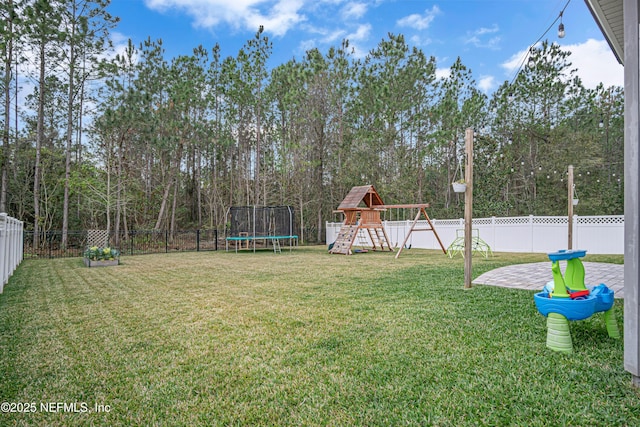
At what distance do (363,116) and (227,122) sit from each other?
789 cm

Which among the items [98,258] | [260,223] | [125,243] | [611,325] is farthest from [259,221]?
[611,325]

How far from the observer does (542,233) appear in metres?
11.9

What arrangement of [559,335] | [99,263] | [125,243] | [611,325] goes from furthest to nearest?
[125,243] → [99,263] → [611,325] → [559,335]

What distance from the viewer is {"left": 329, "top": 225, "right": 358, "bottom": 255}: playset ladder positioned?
11.9m

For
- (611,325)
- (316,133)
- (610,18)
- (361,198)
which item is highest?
(316,133)

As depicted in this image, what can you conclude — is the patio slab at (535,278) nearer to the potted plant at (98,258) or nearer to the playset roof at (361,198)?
the playset roof at (361,198)

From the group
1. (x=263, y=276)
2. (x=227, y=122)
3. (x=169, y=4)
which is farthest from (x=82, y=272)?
(x=227, y=122)

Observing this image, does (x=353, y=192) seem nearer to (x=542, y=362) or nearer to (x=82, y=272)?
(x=82, y=272)

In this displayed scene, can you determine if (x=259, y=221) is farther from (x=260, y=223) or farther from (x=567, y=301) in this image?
(x=567, y=301)

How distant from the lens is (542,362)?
91.2 inches

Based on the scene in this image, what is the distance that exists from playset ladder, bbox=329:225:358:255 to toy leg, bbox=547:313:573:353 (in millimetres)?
9157

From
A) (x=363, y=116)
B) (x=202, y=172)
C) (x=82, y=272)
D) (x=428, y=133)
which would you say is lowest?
(x=82, y=272)

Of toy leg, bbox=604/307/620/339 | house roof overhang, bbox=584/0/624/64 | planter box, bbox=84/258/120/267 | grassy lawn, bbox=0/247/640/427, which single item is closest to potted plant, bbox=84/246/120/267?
planter box, bbox=84/258/120/267

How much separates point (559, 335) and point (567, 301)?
11.0 inches
